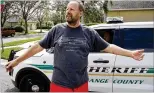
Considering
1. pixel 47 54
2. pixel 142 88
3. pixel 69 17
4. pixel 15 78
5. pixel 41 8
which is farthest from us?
pixel 41 8

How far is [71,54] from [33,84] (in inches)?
122

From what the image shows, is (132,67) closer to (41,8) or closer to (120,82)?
(120,82)

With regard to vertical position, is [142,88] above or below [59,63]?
below

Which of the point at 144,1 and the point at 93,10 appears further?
the point at 144,1

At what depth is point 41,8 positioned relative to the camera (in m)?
54.8

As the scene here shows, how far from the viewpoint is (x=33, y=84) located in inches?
245

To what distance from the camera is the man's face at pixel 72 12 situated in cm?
329

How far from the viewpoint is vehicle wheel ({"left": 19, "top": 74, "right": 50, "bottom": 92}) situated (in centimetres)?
617

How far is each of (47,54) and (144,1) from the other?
120ft

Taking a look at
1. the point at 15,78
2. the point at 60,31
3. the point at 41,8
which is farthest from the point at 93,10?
the point at 60,31

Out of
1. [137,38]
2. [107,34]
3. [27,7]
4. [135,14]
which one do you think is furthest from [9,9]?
[137,38]

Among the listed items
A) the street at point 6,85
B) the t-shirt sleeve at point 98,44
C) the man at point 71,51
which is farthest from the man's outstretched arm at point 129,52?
the street at point 6,85

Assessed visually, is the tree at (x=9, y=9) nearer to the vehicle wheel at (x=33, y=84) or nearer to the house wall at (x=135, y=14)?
the house wall at (x=135, y=14)

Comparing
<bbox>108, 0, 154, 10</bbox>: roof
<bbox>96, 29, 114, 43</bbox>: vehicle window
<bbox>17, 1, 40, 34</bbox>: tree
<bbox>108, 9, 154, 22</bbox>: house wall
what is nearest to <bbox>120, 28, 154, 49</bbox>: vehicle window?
<bbox>96, 29, 114, 43</bbox>: vehicle window
